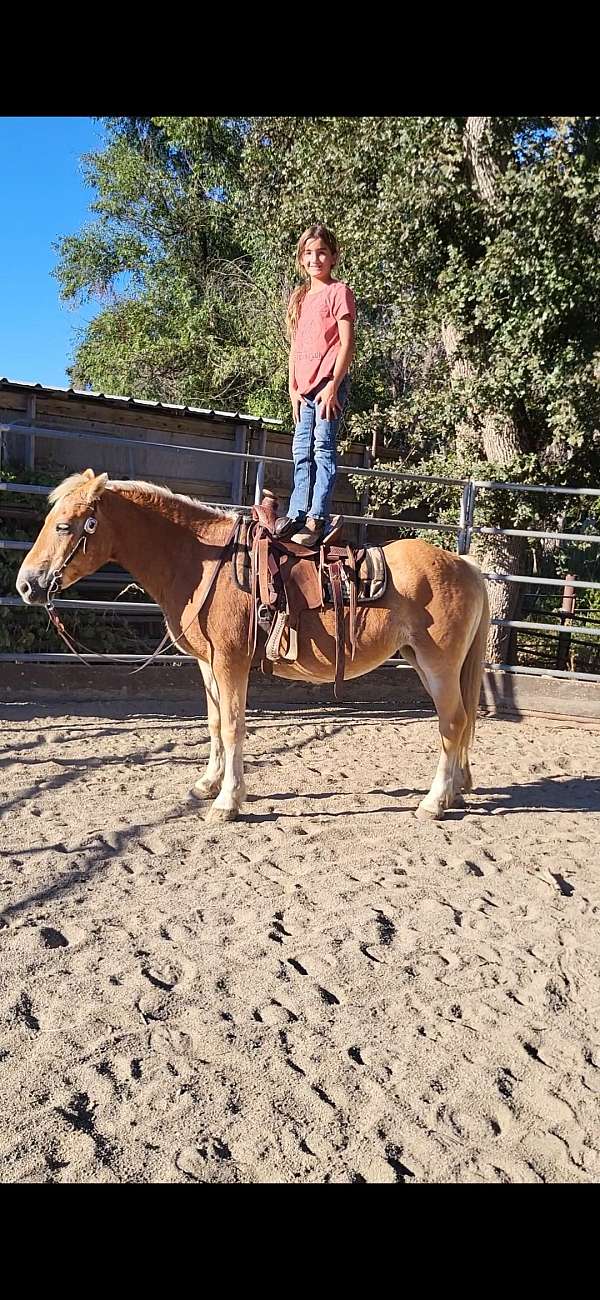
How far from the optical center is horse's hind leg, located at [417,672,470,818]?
4.53 meters

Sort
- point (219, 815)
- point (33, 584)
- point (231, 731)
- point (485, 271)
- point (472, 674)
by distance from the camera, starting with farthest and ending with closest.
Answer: point (485, 271)
point (472, 674)
point (231, 731)
point (219, 815)
point (33, 584)

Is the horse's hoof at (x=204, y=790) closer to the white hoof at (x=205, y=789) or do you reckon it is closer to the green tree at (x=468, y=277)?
the white hoof at (x=205, y=789)

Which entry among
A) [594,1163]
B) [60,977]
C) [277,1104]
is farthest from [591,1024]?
[60,977]

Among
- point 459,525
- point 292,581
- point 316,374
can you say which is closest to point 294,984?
point 292,581

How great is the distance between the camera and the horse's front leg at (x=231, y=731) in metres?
4.20

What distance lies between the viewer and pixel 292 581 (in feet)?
14.3

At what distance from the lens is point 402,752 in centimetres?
595

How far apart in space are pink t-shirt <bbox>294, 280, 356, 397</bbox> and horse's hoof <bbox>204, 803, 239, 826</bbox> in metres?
2.23

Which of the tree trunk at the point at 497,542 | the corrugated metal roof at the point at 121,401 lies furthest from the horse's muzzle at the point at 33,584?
the tree trunk at the point at 497,542

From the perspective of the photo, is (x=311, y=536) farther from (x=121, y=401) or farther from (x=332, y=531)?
(x=121, y=401)

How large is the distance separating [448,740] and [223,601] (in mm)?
1413

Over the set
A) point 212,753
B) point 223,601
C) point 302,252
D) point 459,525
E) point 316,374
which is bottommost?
point 212,753

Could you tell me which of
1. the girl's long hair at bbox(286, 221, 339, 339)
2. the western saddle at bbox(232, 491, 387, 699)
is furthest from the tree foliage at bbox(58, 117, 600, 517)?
the western saddle at bbox(232, 491, 387, 699)

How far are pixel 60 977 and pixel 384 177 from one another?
715 centimetres
